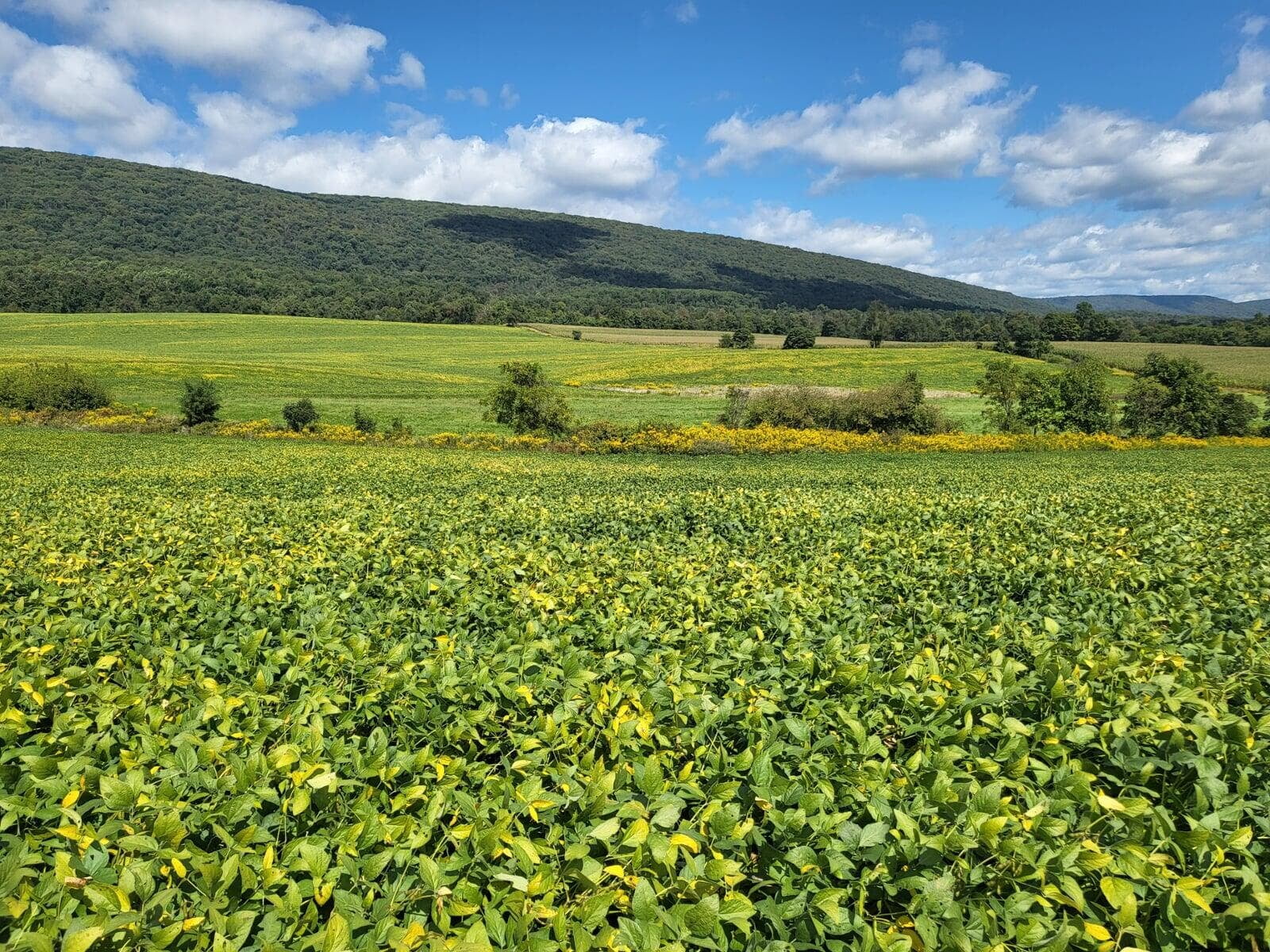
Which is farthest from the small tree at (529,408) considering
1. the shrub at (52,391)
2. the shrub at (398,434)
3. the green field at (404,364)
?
the shrub at (52,391)

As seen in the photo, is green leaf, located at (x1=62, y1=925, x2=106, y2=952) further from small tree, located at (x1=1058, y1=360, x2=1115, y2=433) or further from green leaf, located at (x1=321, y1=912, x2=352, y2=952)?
small tree, located at (x1=1058, y1=360, x2=1115, y2=433)

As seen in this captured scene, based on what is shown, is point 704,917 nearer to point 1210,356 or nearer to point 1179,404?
point 1179,404

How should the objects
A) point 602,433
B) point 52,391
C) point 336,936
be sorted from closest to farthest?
point 336,936, point 602,433, point 52,391

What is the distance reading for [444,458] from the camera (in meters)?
32.4

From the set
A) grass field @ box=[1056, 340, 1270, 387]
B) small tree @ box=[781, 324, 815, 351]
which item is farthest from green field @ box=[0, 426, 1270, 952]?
small tree @ box=[781, 324, 815, 351]

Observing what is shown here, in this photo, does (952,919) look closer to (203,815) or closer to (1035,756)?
(1035,756)

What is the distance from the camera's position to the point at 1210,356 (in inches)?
3952

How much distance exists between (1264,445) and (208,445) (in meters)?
67.3

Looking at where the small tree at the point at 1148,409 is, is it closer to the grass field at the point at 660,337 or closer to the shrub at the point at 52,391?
Answer: the grass field at the point at 660,337

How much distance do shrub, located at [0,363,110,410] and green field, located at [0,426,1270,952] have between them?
5848cm

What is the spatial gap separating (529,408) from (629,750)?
46.5 metres

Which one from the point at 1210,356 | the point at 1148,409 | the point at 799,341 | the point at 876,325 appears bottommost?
the point at 1148,409

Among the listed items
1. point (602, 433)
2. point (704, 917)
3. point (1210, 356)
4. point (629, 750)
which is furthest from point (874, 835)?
point (1210, 356)

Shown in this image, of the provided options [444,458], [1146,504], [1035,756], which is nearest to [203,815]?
[1035,756]
